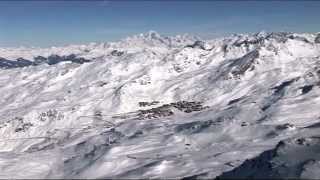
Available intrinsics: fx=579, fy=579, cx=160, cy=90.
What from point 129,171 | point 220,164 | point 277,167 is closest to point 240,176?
point 277,167

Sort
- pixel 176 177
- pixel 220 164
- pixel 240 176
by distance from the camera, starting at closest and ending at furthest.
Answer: pixel 240 176 < pixel 176 177 < pixel 220 164

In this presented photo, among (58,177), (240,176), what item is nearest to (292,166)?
(240,176)

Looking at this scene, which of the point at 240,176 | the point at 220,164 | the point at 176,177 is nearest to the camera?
the point at 240,176

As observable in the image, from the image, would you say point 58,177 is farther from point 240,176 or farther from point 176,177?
point 240,176

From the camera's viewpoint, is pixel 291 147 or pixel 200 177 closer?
pixel 200 177

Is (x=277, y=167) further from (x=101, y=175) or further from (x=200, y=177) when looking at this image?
(x=101, y=175)

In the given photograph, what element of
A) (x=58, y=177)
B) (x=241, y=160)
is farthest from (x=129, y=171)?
(x=241, y=160)

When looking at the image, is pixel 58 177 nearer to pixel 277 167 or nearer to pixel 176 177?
pixel 176 177

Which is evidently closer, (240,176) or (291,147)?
(240,176)
